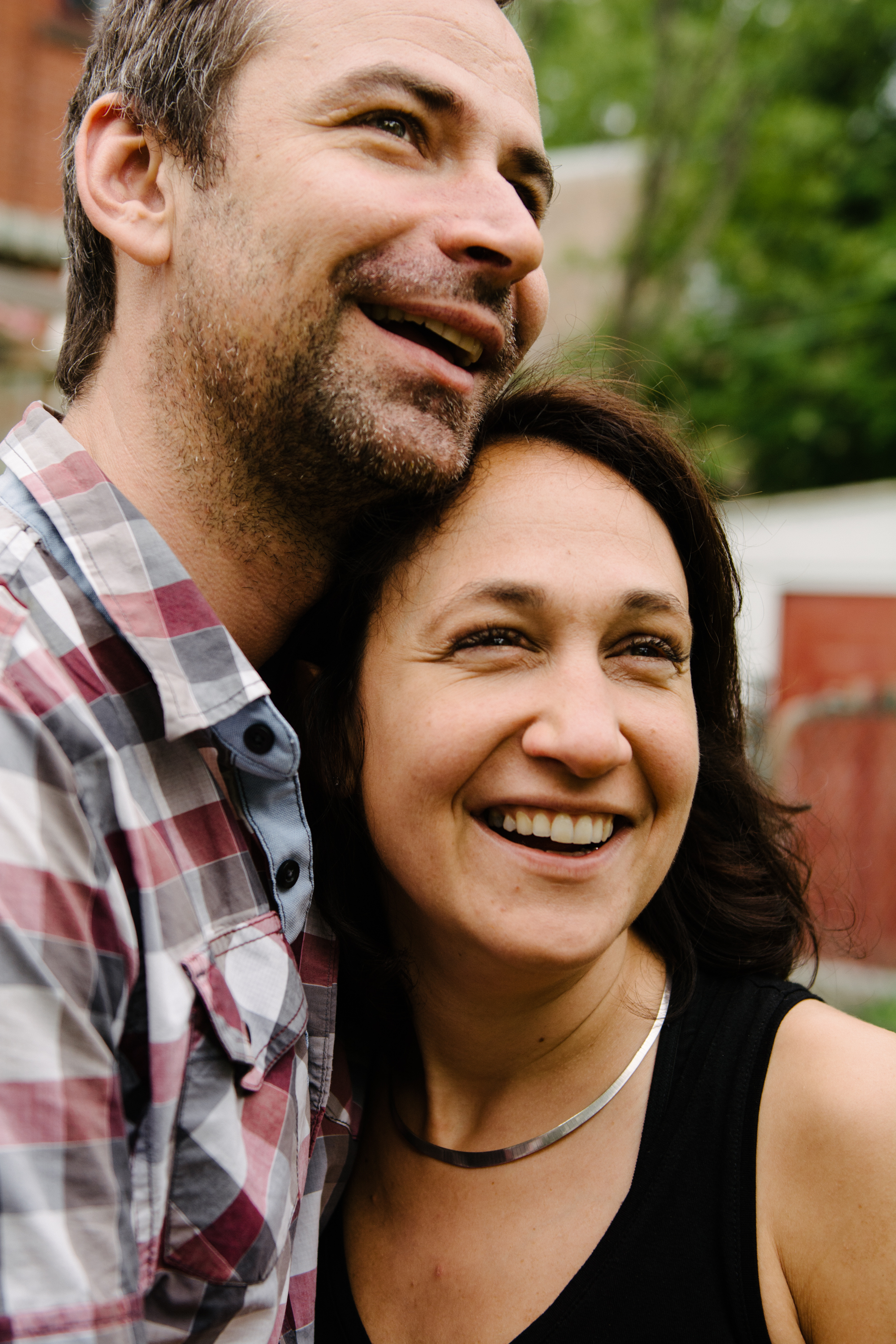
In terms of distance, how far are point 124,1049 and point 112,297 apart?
4.92 feet

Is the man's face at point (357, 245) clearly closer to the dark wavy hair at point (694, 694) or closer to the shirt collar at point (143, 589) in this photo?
the dark wavy hair at point (694, 694)

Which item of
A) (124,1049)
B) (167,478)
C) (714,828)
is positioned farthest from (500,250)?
(124,1049)

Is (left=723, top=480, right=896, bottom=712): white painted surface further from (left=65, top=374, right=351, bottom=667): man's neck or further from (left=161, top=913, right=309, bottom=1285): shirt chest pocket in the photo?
(left=161, top=913, right=309, bottom=1285): shirt chest pocket

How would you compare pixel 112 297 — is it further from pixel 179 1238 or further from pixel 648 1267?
pixel 648 1267

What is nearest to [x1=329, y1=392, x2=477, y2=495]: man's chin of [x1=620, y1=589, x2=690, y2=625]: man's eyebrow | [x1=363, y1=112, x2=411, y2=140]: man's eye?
[x1=620, y1=589, x2=690, y2=625]: man's eyebrow

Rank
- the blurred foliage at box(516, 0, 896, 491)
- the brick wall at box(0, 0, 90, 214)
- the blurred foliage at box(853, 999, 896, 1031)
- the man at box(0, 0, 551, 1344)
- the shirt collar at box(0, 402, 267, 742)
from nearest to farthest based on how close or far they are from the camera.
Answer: the man at box(0, 0, 551, 1344)
the shirt collar at box(0, 402, 267, 742)
the blurred foliage at box(853, 999, 896, 1031)
the brick wall at box(0, 0, 90, 214)
the blurred foliage at box(516, 0, 896, 491)

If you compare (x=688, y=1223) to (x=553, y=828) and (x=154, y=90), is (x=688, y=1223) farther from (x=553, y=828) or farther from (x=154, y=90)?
(x=154, y=90)

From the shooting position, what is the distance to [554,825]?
1.81 metres

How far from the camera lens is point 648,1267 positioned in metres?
1.73

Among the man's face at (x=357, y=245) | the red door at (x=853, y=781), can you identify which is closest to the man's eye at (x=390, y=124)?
the man's face at (x=357, y=245)

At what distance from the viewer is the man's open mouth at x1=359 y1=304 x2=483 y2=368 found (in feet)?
6.33

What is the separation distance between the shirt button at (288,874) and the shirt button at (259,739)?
190 mm

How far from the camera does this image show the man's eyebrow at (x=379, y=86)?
1.93 m

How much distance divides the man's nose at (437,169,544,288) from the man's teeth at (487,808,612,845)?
37.2 inches
